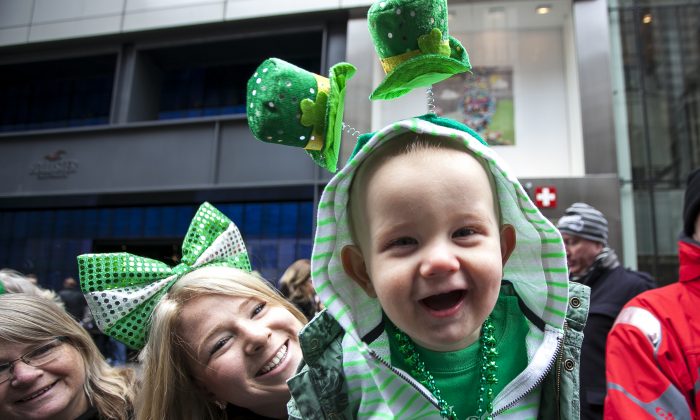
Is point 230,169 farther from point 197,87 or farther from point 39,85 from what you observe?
point 39,85

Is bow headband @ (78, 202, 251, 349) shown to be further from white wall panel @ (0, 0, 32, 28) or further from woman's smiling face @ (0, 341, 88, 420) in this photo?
white wall panel @ (0, 0, 32, 28)

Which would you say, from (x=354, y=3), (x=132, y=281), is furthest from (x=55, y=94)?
(x=132, y=281)

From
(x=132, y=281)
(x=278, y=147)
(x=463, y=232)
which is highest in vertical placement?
(x=278, y=147)

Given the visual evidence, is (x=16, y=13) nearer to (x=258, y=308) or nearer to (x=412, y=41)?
(x=258, y=308)

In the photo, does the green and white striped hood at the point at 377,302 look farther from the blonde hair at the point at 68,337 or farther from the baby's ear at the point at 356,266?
the blonde hair at the point at 68,337

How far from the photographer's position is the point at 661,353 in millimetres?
1695

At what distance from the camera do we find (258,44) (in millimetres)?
8875

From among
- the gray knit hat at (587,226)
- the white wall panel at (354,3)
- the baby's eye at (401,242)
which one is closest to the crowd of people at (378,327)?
the baby's eye at (401,242)

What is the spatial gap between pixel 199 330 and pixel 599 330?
2.13 meters

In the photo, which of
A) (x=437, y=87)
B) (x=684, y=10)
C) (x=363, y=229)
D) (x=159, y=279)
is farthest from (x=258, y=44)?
(x=363, y=229)

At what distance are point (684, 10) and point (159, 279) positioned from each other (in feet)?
30.2

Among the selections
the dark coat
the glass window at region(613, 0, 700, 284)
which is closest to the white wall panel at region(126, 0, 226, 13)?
the glass window at region(613, 0, 700, 284)

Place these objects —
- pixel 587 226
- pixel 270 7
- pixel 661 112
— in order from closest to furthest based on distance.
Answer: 1. pixel 587 226
2. pixel 661 112
3. pixel 270 7

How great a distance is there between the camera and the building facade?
24.0ft
